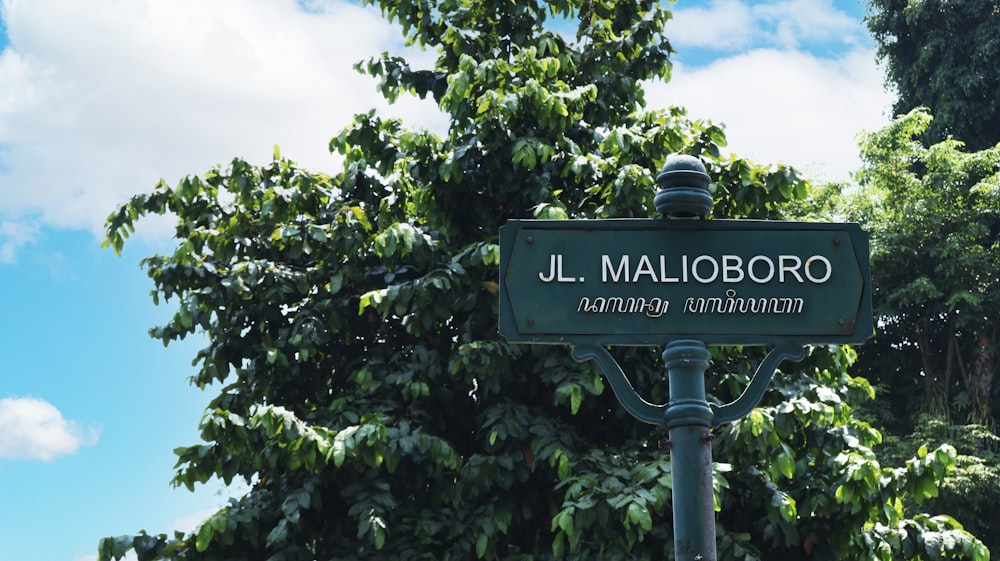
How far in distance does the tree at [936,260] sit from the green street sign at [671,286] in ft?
67.6

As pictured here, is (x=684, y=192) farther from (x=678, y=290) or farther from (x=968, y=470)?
(x=968, y=470)

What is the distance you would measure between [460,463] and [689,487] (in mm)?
5233

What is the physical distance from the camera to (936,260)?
23.0 metres

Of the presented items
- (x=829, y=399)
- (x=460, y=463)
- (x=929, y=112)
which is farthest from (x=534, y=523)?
(x=929, y=112)

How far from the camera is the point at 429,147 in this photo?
8195 mm

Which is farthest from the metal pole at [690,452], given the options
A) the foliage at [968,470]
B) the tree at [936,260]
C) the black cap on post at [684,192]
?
the tree at [936,260]

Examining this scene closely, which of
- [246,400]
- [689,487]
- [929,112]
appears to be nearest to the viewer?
[689,487]

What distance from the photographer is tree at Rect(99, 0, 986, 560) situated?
7.17m

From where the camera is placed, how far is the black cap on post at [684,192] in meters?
2.64

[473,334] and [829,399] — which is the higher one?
[473,334]

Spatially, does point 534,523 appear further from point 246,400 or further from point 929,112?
point 929,112

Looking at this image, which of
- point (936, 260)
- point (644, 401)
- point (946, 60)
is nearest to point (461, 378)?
point (644, 401)

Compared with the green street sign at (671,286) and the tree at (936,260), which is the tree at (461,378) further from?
the tree at (936,260)

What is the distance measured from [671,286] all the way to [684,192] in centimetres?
23
